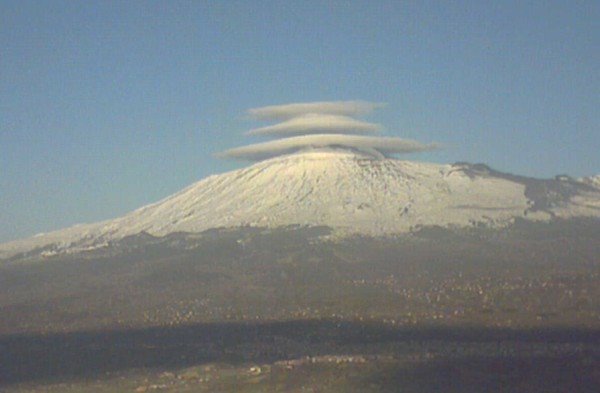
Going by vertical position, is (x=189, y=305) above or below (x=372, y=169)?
below

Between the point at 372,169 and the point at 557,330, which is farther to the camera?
the point at 372,169

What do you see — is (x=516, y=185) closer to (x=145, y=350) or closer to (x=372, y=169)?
(x=372, y=169)

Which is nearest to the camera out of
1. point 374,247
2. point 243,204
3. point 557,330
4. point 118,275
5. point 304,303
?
point 557,330

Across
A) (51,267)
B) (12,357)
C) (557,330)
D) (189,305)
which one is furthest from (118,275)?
(557,330)

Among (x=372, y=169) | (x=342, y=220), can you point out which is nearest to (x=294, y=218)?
(x=342, y=220)

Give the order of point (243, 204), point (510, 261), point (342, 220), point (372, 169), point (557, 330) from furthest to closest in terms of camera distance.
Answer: point (372, 169)
point (243, 204)
point (342, 220)
point (510, 261)
point (557, 330)

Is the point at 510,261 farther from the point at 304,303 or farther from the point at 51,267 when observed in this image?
the point at 51,267
